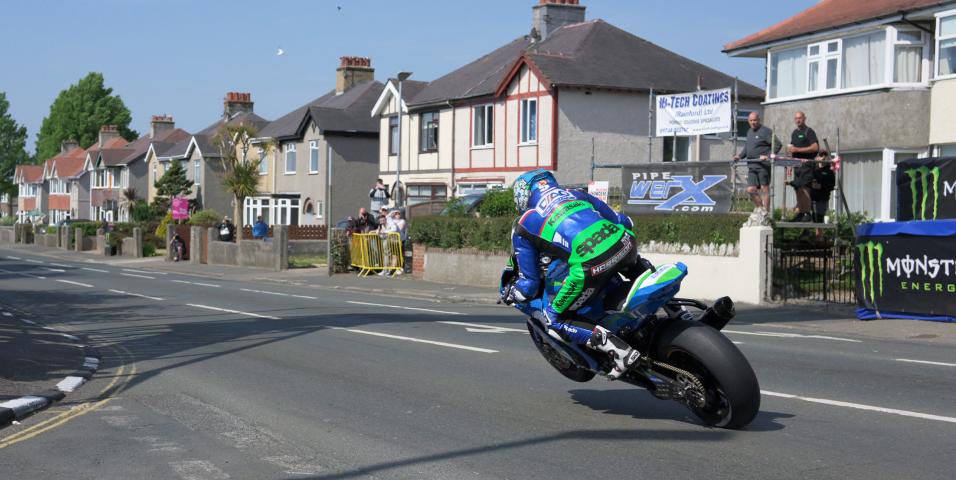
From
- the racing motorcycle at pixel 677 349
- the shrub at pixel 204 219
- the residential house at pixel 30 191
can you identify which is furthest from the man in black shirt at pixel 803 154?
the residential house at pixel 30 191

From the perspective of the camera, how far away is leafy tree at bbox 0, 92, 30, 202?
Answer: 133500 millimetres

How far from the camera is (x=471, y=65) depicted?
157ft

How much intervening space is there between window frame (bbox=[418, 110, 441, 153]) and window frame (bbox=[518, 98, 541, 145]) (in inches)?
250

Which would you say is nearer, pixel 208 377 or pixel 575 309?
pixel 575 309

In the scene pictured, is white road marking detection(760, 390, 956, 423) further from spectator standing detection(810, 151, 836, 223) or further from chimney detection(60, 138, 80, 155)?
chimney detection(60, 138, 80, 155)

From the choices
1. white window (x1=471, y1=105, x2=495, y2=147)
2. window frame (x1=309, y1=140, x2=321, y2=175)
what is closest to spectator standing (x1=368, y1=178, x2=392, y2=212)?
white window (x1=471, y1=105, x2=495, y2=147)

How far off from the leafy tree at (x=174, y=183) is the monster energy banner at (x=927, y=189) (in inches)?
2400

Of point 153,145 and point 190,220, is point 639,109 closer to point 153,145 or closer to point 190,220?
point 190,220

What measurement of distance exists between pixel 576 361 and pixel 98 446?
3470mm

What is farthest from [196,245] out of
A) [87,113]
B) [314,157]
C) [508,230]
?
[87,113]

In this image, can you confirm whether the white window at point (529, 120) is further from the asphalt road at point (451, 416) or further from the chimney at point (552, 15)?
the asphalt road at point (451, 416)

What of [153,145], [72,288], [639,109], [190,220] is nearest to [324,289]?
[72,288]

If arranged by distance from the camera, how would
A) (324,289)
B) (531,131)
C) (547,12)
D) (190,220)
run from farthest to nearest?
(190,220), (547,12), (531,131), (324,289)

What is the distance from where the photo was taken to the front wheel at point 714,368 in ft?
23.2
